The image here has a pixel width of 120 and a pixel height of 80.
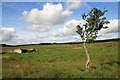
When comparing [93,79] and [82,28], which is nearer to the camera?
[93,79]

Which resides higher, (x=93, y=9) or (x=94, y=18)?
(x=93, y=9)

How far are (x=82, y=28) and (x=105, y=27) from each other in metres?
2.90

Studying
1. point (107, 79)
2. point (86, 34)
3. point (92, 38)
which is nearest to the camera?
point (107, 79)

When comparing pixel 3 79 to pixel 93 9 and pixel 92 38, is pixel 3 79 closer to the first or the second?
pixel 92 38

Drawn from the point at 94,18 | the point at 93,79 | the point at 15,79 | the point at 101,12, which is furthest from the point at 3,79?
the point at 101,12

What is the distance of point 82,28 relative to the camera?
1105 cm

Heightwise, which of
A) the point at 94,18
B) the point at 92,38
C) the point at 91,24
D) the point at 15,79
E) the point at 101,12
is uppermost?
the point at 101,12

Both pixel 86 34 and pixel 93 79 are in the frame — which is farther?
pixel 86 34

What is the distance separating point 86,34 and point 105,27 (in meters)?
2.53

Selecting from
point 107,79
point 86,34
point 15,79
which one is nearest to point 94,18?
point 86,34

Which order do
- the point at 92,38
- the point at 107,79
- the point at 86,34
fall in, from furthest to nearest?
the point at 86,34, the point at 92,38, the point at 107,79

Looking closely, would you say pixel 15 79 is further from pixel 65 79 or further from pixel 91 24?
pixel 91 24

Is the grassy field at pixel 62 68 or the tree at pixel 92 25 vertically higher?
the tree at pixel 92 25

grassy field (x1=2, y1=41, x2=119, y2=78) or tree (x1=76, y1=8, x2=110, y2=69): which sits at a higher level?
tree (x1=76, y1=8, x2=110, y2=69)
